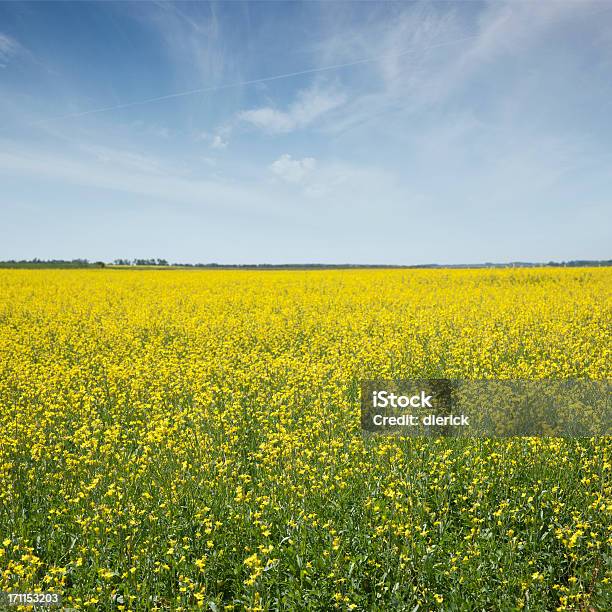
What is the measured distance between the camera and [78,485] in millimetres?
4594

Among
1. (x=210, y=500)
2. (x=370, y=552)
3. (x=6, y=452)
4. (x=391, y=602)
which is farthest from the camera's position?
(x=6, y=452)

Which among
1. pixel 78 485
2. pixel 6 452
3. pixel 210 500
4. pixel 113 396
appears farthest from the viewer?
pixel 113 396

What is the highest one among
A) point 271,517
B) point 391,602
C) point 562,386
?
point 562,386

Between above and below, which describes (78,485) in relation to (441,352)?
below

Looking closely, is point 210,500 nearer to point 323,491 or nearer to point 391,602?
point 323,491

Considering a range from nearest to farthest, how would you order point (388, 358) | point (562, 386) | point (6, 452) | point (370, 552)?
point (370, 552)
point (6, 452)
point (562, 386)
point (388, 358)

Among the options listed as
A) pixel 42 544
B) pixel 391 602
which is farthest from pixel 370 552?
pixel 42 544

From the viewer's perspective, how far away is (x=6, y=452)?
501cm

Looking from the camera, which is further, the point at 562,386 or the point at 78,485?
the point at 562,386

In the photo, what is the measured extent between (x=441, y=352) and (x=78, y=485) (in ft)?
22.9

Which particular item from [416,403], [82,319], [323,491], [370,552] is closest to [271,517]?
[323,491]

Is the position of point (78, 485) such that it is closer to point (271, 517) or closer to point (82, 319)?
point (271, 517)

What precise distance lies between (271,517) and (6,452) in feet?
11.0

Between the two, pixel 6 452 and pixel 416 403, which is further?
pixel 416 403
